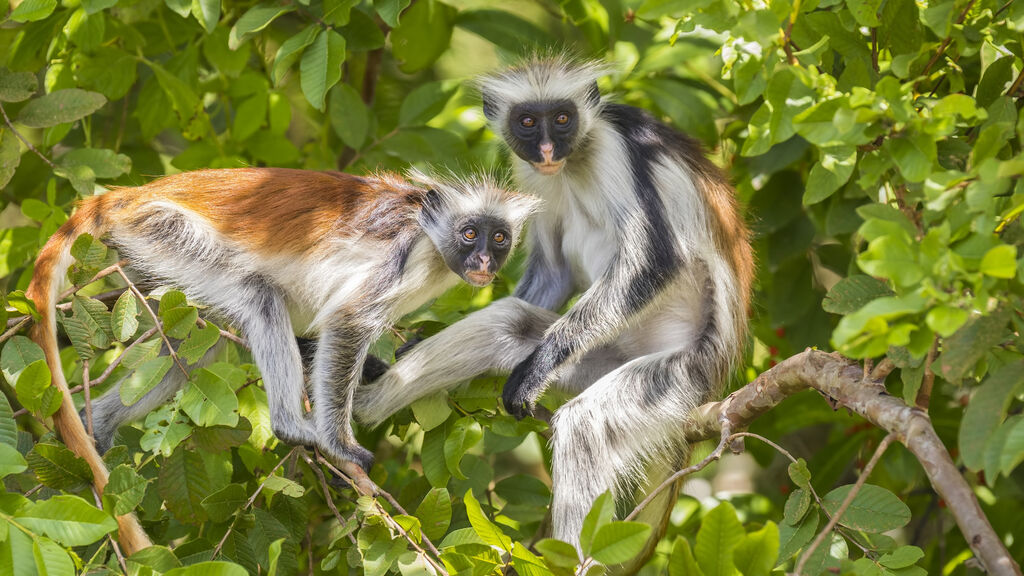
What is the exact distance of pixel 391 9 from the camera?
454cm

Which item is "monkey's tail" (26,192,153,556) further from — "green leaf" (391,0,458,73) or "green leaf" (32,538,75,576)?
"green leaf" (391,0,458,73)

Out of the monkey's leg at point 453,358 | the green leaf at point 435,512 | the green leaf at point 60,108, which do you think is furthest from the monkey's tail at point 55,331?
the monkey's leg at point 453,358

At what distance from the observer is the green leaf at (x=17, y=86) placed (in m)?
4.42

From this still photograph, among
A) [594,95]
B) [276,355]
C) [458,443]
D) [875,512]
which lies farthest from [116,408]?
[875,512]

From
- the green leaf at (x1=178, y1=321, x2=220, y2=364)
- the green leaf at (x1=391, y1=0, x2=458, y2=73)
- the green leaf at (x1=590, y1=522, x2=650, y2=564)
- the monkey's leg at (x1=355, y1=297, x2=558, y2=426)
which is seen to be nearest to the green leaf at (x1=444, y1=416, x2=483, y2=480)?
the monkey's leg at (x1=355, y1=297, x2=558, y2=426)

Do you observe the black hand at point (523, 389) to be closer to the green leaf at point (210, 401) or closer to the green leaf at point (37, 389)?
the green leaf at point (210, 401)

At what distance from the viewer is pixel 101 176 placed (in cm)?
469

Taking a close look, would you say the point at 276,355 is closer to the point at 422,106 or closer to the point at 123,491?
the point at 123,491

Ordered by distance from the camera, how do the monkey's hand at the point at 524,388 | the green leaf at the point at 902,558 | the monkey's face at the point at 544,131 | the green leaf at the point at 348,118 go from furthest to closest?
the green leaf at the point at 348,118 < the monkey's face at the point at 544,131 < the monkey's hand at the point at 524,388 < the green leaf at the point at 902,558

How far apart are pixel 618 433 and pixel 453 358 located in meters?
0.83

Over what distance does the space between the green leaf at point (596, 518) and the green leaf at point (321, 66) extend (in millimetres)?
2548

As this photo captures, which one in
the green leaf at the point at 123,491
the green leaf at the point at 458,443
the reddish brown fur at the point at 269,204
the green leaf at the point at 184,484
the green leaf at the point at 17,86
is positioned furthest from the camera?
the reddish brown fur at the point at 269,204

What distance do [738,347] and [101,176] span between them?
3.23 m

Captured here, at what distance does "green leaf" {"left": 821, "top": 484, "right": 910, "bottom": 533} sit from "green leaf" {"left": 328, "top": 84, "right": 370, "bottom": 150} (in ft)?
11.1
